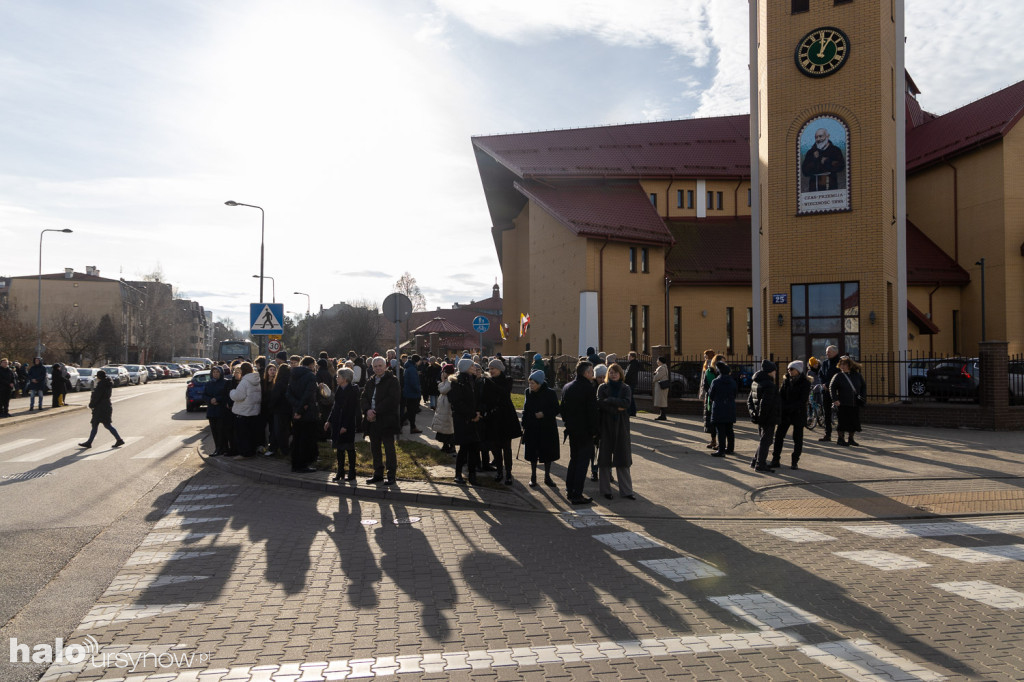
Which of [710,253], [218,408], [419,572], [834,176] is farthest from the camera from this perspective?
[710,253]

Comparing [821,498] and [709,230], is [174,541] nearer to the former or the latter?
[821,498]

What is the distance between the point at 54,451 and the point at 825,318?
21224mm

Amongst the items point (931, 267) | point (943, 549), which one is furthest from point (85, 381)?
point (943, 549)

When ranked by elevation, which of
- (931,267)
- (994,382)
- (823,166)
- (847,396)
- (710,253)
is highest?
(823,166)

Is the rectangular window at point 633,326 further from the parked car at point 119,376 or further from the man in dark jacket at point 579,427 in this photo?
the parked car at point 119,376

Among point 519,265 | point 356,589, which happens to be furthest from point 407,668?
point 519,265

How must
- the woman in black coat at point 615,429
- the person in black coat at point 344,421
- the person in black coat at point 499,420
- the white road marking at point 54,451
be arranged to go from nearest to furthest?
the woman in black coat at point 615,429 < the person in black coat at point 499,420 < the person in black coat at point 344,421 < the white road marking at point 54,451

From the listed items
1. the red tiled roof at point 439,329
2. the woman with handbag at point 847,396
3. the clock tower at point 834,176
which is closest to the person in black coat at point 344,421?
the woman with handbag at point 847,396

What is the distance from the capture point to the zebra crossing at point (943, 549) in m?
5.75

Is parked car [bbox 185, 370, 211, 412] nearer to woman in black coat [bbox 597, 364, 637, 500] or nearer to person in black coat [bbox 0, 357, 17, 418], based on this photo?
person in black coat [bbox 0, 357, 17, 418]

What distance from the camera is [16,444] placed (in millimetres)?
16203

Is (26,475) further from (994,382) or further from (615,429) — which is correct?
(994,382)

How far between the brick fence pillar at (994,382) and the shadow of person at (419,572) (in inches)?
584

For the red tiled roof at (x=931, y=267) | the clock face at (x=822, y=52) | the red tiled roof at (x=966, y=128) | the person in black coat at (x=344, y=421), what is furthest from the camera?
the red tiled roof at (x=931, y=267)
